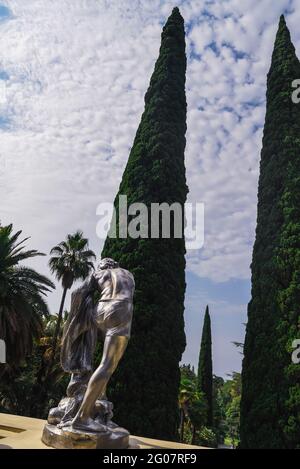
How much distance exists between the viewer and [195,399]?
870 inches

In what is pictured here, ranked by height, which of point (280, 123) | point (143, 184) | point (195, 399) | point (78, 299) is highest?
point (280, 123)

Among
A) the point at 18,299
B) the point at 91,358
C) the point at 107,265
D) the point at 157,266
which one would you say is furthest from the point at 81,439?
the point at 18,299

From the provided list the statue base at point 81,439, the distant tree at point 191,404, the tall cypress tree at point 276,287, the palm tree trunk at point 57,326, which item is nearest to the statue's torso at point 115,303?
the statue base at point 81,439

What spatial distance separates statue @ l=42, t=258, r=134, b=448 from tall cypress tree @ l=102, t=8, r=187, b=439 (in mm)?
5626

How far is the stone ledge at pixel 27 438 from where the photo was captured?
570 cm

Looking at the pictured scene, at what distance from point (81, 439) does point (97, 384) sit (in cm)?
76

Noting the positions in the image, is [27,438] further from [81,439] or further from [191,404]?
[191,404]

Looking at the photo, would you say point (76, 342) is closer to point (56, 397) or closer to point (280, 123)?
point (280, 123)

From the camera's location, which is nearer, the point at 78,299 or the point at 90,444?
the point at 90,444

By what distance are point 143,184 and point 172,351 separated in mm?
6055

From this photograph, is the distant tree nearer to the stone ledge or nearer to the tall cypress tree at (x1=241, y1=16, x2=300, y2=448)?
the tall cypress tree at (x1=241, y1=16, x2=300, y2=448)

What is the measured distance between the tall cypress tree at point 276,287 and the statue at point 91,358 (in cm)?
649

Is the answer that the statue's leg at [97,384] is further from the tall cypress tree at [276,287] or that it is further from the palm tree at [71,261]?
the palm tree at [71,261]
